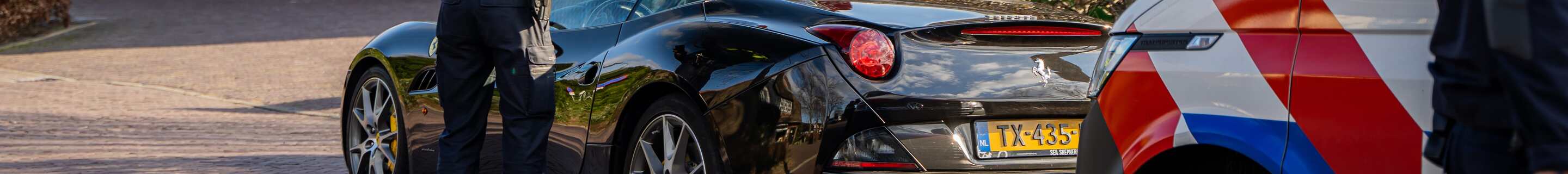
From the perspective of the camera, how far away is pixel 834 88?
3.41 meters

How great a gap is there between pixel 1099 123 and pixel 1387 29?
59cm

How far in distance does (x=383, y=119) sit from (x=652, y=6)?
4.64 ft

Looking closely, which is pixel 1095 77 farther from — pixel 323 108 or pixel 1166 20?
pixel 323 108

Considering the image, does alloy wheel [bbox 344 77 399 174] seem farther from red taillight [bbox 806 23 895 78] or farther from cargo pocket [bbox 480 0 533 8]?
red taillight [bbox 806 23 895 78]

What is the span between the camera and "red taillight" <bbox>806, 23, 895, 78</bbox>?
136 inches

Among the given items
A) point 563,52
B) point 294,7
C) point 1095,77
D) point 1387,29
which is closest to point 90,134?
point 563,52

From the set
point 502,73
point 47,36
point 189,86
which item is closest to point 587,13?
point 502,73

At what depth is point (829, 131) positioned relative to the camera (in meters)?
3.40

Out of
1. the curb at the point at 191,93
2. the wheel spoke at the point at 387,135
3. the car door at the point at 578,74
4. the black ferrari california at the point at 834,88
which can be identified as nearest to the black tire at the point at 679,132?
the black ferrari california at the point at 834,88

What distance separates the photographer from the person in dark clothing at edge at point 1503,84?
1694mm

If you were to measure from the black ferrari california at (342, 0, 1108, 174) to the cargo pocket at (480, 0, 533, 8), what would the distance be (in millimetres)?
218

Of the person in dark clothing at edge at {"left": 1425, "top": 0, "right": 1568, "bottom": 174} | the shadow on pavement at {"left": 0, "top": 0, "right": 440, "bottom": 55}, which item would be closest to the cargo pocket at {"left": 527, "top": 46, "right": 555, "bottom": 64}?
the person in dark clothing at edge at {"left": 1425, "top": 0, "right": 1568, "bottom": 174}

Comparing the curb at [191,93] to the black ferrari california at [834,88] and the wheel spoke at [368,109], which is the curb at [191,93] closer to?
the wheel spoke at [368,109]

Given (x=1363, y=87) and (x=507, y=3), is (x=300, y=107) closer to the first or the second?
(x=507, y=3)
